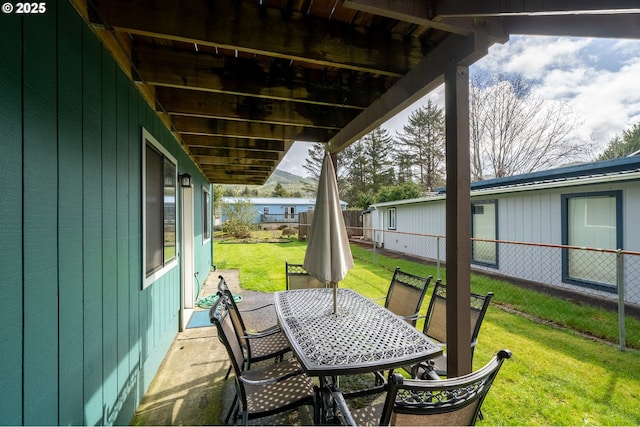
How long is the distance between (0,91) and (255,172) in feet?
19.7

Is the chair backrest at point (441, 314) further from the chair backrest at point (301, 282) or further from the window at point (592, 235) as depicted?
the window at point (592, 235)

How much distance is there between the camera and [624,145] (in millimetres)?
16344

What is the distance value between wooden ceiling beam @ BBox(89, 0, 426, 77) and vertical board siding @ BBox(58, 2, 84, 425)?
32 centimetres

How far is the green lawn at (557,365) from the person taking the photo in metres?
2.44

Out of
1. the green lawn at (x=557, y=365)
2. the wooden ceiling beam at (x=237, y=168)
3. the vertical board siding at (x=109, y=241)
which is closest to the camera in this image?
the vertical board siding at (x=109, y=241)

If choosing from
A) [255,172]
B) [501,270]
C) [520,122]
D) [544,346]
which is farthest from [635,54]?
[255,172]

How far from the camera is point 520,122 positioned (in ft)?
50.9

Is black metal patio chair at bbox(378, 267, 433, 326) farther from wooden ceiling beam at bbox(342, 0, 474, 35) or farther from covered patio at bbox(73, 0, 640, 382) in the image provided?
wooden ceiling beam at bbox(342, 0, 474, 35)

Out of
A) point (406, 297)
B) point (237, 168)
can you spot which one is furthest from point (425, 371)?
point (237, 168)

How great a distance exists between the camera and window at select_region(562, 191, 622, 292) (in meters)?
5.41

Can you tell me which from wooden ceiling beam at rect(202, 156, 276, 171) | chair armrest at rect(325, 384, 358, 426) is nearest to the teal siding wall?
chair armrest at rect(325, 384, 358, 426)

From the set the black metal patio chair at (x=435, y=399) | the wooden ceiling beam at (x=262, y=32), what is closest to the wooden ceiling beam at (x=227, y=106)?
the wooden ceiling beam at (x=262, y=32)

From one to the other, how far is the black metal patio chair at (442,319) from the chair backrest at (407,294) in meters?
0.13

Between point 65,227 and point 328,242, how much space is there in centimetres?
181
